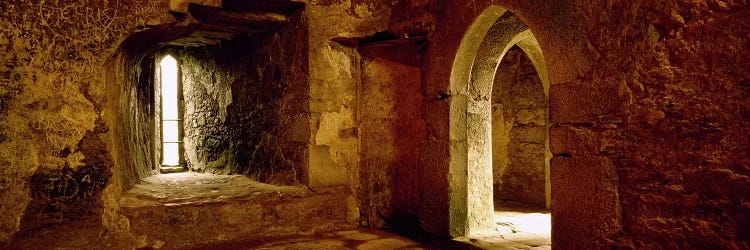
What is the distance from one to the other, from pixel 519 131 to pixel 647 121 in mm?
3723

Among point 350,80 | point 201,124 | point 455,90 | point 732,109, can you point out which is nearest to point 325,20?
point 350,80

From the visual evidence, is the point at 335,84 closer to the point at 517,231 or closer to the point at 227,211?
the point at 227,211

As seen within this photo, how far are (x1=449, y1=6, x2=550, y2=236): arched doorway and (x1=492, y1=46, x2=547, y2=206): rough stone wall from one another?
197 centimetres

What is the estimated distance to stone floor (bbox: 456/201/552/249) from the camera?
11.9 feet

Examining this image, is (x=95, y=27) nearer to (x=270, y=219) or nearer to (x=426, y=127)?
(x=270, y=219)

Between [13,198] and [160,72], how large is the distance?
249cm

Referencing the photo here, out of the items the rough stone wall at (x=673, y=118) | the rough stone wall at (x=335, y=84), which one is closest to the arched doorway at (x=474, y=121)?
the rough stone wall at (x=335, y=84)

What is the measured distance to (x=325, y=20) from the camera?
392 cm

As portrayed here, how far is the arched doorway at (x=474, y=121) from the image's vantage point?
3682mm

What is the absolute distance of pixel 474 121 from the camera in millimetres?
3906

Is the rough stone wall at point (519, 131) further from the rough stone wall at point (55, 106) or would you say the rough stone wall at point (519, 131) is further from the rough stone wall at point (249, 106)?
the rough stone wall at point (55, 106)

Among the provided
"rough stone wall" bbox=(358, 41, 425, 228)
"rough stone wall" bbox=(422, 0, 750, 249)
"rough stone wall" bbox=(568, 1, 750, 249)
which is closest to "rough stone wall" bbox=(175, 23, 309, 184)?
"rough stone wall" bbox=(358, 41, 425, 228)

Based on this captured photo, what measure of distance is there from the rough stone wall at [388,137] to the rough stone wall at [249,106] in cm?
54

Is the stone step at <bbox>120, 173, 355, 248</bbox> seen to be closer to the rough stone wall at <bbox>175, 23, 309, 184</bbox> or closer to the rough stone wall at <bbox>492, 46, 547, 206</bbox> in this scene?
the rough stone wall at <bbox>175, 23, 309, 184</bbox>
